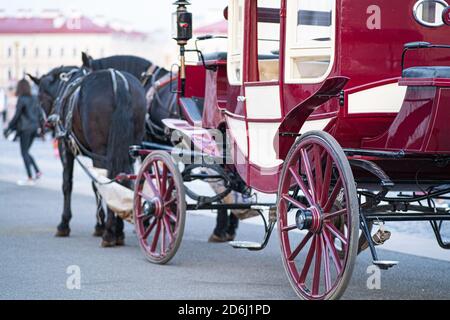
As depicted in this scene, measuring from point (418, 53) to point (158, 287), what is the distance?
96.2 inches

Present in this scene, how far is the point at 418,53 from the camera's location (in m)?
7.20

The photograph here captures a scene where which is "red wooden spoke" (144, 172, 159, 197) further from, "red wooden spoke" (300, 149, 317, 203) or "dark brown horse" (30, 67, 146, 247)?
"red wooden spoke" (300, 149, 317, 203)

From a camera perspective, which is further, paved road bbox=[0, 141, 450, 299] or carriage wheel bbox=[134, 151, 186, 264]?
carriage wheel bbox=[134, 151, 186, 264]

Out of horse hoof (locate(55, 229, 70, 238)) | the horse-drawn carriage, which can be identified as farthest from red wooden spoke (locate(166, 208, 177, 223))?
horse hoof (locate(55, 229, 70, 238))

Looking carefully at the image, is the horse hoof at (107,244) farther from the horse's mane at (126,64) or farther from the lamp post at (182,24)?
the horse's mane at (126,64)

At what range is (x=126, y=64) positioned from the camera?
12.7 m

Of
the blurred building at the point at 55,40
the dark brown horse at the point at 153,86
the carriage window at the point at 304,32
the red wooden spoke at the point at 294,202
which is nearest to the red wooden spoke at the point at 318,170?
the red wooden spoke at the point at 294,202

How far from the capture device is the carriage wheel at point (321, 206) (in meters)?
6.40

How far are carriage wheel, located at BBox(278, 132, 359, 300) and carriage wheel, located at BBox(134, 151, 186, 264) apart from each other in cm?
172

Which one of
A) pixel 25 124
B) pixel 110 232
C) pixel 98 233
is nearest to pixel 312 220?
pixel 110 232

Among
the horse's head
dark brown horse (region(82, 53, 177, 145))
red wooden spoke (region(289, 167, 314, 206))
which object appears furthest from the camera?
the horse's head

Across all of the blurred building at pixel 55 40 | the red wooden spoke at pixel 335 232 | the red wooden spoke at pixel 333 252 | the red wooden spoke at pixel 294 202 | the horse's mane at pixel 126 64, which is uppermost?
the horse's mane at pixel 126 64

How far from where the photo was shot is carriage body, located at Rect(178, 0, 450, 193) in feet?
21.7
